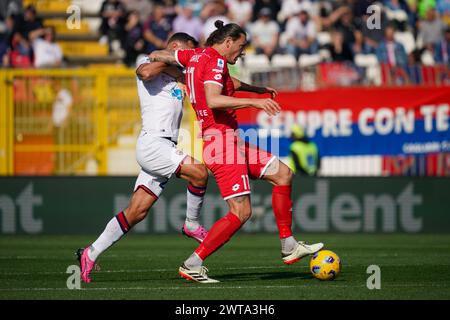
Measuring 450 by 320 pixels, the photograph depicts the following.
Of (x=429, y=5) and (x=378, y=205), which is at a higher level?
(x=429, y=5)

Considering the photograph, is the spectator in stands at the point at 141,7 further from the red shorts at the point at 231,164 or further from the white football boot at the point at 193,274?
the white football boot at the point at 193,274

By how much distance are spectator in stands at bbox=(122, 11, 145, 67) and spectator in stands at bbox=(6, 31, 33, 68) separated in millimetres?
2345

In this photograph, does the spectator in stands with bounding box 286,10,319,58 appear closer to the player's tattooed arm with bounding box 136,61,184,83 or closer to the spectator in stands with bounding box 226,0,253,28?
the spectator in stands with bounding box 226,0,253,28

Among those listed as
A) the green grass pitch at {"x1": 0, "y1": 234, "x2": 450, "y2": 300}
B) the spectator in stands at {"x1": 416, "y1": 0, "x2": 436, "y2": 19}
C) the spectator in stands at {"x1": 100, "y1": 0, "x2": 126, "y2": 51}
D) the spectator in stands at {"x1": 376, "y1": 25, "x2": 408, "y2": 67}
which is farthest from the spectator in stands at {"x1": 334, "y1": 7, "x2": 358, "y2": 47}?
the green grass pitch at {"x1": 0, "y1": 234, "x2": 450, "y2": 300}

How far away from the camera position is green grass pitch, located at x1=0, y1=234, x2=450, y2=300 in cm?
975

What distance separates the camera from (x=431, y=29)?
2483 cm

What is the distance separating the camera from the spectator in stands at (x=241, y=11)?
25.5 m

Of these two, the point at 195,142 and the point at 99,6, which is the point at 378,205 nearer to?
the point at 195,142

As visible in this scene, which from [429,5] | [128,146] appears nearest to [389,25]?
[429,5]

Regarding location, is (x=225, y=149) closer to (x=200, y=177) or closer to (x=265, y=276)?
(x=200, y=177)

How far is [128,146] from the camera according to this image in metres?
21.8

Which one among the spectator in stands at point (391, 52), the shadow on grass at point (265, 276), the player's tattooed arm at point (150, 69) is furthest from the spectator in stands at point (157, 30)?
the shadow on grass at point (265, 276)

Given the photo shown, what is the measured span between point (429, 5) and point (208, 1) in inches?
230
